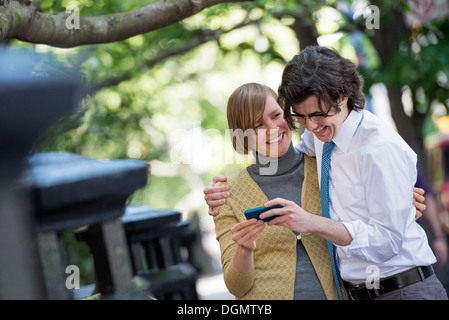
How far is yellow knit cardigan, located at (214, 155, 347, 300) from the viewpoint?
7.61 feet

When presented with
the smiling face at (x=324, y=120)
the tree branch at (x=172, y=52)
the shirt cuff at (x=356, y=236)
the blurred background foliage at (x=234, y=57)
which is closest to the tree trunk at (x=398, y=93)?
the blurred background foliage at (x=234, y=57)

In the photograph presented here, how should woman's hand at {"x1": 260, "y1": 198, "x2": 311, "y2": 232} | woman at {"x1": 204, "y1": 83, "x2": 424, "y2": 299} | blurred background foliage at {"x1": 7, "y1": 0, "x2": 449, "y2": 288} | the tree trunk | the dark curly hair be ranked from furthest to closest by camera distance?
the tree trunk
blurred background foliage at {"x1": 7, "y1": 0, "x2": 449, "y2": 288}
woman at {"x1": 204, "y1": 83, "x2": 424, "y2": 299}
the dark curly hair
woman's hand at {"x1": 260, "y1": 198, "x2": 311, "y2": 232}

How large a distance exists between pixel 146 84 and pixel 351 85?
1120 cm

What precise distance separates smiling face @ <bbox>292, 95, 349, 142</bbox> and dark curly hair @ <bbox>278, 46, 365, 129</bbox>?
2cm

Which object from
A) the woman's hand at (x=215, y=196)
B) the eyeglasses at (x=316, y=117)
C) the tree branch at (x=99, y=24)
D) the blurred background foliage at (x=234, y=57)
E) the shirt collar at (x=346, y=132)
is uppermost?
the blurred background foliage at (x=234, y=57)

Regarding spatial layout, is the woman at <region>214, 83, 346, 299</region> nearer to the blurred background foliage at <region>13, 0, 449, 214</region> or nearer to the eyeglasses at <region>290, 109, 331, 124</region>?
the eyeglasses at <region>290, 109, 331, 124</region>

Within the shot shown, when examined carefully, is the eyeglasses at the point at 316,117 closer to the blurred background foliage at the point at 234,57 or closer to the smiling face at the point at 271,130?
the smiling face at the point at 271,130

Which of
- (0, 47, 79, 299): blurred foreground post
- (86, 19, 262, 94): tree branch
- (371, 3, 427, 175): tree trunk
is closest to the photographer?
(0, 47, 79, 299): blurred foreground post

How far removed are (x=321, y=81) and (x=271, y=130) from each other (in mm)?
355

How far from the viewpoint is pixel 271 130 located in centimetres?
247

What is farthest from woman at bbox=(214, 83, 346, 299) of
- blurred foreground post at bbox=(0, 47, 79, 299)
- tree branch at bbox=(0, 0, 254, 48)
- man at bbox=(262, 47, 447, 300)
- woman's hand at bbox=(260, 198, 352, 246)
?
blurred foreground post at bbox=(0, 47, 79, 299)

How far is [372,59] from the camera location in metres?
9.64

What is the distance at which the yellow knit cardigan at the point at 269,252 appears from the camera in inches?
91.4

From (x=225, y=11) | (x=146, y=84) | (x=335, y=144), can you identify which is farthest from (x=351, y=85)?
(x=146, y=84)
